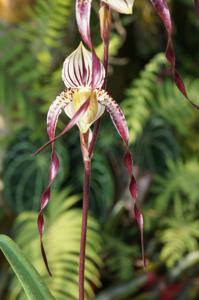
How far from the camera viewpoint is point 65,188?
6.87 feet

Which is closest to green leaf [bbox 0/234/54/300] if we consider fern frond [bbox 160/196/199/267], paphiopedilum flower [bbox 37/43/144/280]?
paphiopedilum flower [bbox 37/43/144/280]

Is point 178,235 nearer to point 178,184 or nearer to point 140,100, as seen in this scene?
point 178,184

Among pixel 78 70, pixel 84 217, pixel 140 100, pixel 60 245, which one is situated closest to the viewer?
pixel 84 217

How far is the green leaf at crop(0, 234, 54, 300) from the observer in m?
0.79

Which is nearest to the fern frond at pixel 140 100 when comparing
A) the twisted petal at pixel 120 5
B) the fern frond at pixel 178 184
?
the fern frond at pixel 178 184

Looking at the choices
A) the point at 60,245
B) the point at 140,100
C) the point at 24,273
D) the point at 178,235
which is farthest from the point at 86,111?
the point at 178,235

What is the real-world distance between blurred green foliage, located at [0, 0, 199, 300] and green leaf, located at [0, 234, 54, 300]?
1049mm

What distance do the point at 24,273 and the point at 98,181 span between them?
4.23ft

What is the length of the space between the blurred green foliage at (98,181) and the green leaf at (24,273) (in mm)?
1049

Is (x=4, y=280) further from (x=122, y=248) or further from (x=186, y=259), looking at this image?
(x=186, y=259)

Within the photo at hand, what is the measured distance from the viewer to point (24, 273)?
31.6 inches

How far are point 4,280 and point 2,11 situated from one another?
2.84ft

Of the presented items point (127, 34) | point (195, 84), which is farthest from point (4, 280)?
point (127, 34)

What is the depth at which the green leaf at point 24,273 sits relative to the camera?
2.60 feet
